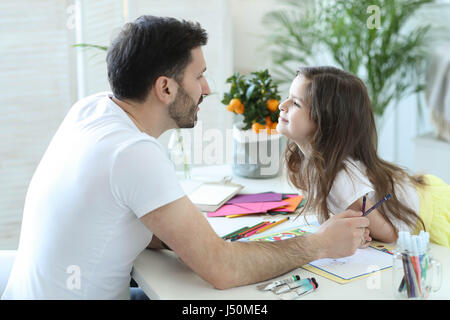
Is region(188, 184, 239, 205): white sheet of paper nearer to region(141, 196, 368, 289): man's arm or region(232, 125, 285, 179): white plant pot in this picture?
region(232, 125, 285, 179): white plant pot

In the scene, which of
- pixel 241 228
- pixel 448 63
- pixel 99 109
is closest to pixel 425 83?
pixel 448 63

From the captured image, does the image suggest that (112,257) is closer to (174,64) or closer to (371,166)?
(174,64)

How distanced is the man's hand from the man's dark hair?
1.71ft

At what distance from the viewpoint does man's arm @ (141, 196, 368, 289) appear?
1.21m

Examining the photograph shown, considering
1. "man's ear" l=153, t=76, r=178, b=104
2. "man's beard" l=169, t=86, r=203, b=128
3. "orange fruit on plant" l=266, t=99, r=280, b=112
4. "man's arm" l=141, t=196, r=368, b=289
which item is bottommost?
"man's arm" l=141, t=196, r=368, b=289

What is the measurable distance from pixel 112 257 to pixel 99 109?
1.19 ft

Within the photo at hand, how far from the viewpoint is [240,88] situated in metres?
2.02

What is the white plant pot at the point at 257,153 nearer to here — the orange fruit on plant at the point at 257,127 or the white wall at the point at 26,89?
the orange fruit on plant at the point at 257,127

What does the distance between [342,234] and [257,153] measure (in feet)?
2.36

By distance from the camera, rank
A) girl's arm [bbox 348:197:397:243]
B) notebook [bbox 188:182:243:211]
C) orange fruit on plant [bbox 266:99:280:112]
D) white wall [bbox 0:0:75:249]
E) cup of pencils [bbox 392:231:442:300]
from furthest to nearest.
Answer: white wall [bbox 0:0:75:249] → orange fruit on plant [bbox 266:99:280:112] → notebook [bbox 188:182:243:211] → girl's arm [bbox 348:197:397:243] → cup of pencils [bbox 392:231:442:300]

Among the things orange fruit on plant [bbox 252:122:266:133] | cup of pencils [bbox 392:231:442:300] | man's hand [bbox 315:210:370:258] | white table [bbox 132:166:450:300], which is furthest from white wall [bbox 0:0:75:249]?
cup of pencils [bbox 392:231:442:300]

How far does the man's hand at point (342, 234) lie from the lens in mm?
1350

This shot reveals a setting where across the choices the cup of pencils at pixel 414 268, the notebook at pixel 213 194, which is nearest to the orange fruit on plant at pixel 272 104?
the notebook at pixel 213 194

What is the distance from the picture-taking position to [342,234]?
1.37 metres
